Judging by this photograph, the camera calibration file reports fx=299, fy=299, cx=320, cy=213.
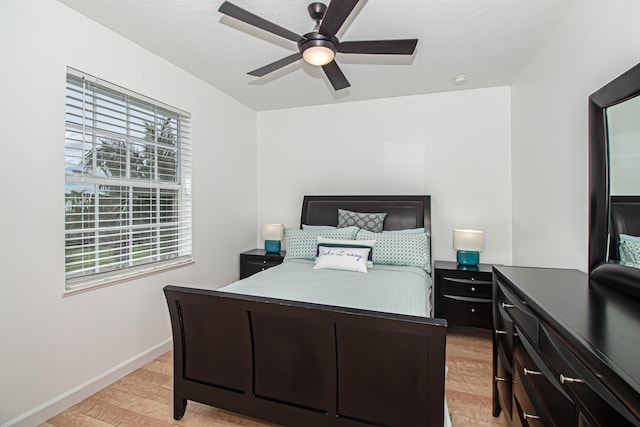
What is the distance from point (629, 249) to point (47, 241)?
319 cm

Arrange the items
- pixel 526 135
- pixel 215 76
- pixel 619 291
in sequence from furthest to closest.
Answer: pixel 215 76 < pixel 526 135 < pixel 619 291

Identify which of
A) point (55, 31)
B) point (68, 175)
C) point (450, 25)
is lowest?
point (68, 175)

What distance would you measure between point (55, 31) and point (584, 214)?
11.7ft

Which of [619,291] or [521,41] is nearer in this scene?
[619,291]

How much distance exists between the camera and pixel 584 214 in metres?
1.84

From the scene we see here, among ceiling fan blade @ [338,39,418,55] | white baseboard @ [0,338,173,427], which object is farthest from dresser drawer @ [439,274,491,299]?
white baseboard @ [0,338,173,427]

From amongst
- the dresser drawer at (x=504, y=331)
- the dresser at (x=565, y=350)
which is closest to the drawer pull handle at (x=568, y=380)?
the dresser at (x=565, y=350)

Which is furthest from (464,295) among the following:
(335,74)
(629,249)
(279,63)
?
(279,63)

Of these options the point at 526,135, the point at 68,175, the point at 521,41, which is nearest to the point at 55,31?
the point at 68,175

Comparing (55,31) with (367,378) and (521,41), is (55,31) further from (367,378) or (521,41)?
(521,41)

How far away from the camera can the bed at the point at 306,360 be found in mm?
1394

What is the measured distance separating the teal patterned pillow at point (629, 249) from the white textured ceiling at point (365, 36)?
61.8 inches

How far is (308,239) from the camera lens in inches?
129

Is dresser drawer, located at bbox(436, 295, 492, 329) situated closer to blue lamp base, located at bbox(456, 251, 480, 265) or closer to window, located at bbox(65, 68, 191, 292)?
blue lamp base, located at bbox(456, 251, 480, 265)
